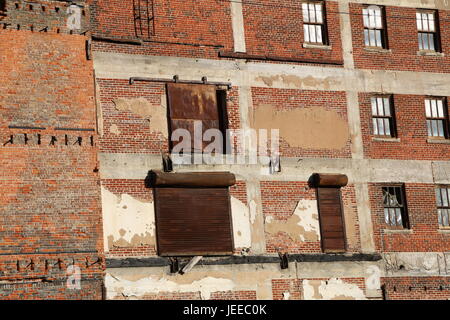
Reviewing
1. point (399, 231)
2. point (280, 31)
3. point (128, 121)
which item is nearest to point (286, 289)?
point (399, 231)

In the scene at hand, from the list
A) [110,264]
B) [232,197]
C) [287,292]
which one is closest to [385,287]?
[287,292]

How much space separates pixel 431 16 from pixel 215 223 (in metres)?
11.0

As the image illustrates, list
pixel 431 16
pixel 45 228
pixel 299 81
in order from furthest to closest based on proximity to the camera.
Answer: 1. pixel 431 16
2. pixel 299 81
3. pixel 45 228

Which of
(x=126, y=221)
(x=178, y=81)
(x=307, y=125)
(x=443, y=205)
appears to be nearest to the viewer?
(x=126, y=221)

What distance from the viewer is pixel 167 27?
28469mm

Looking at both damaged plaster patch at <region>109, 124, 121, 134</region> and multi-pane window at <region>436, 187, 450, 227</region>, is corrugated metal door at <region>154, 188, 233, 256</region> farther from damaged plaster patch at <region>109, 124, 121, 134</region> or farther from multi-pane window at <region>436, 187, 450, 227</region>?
multi-pane window at <region>436, 187, 450, 227</region>

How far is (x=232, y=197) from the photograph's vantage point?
91.5ft

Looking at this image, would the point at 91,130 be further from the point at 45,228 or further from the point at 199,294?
the point at 199,294

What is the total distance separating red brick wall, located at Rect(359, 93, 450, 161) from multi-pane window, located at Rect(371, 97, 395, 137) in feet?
0.67

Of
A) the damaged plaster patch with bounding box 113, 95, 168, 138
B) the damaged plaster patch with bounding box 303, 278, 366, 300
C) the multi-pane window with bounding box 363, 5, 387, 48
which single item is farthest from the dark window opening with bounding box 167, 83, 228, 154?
the multi-pane window with bounding box 363, 5, 387, 48

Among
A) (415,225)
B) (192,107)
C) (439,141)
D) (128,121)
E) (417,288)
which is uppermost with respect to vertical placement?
(192,107)

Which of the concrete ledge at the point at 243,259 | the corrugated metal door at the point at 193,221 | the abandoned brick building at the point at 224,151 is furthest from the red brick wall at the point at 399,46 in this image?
the corrugated metal door at the point at 193,221

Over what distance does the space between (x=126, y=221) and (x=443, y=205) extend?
34.8 feet

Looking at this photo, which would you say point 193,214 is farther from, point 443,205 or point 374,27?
point 374,27
